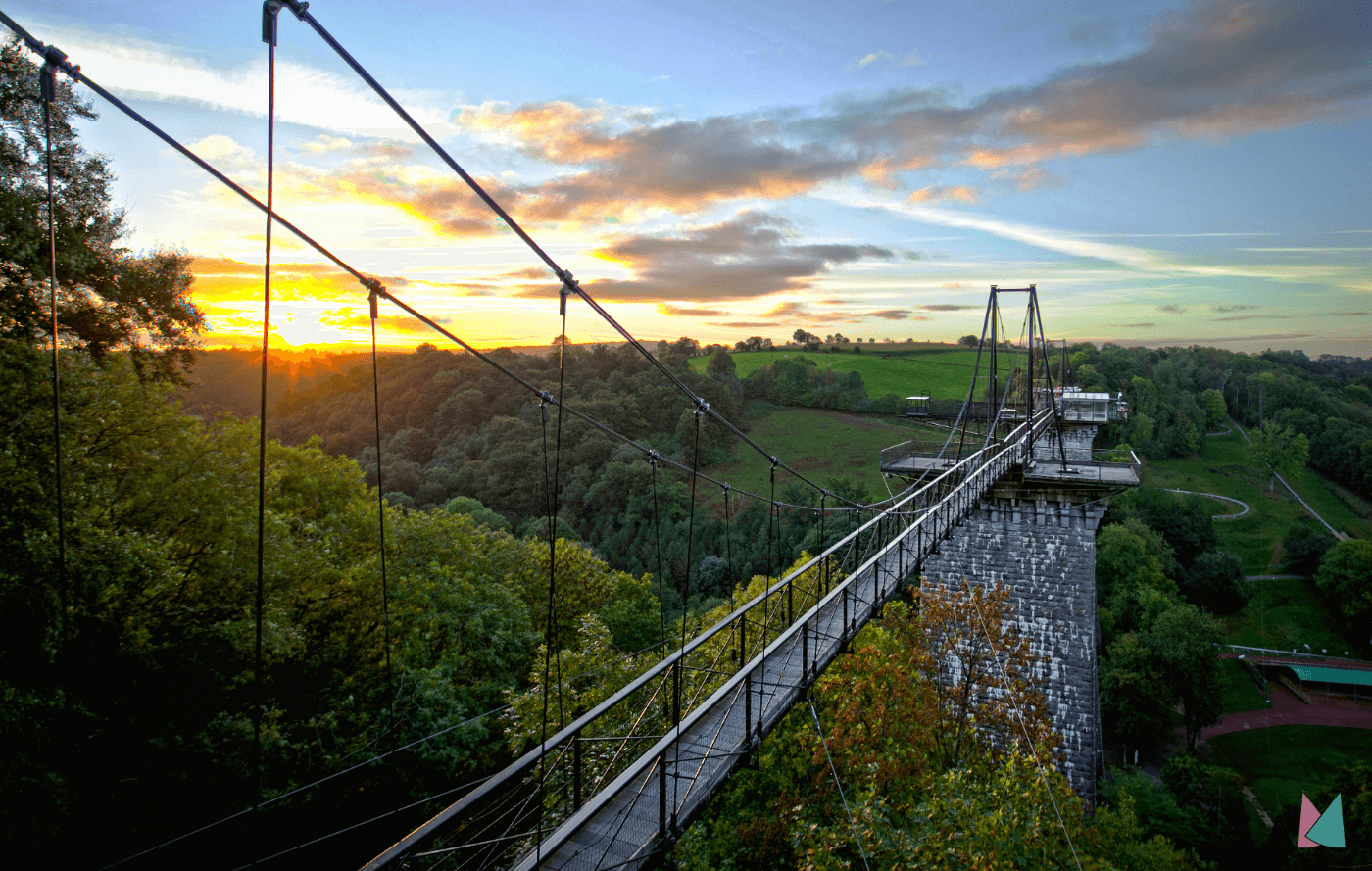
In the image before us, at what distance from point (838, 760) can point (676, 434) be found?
3108 cm

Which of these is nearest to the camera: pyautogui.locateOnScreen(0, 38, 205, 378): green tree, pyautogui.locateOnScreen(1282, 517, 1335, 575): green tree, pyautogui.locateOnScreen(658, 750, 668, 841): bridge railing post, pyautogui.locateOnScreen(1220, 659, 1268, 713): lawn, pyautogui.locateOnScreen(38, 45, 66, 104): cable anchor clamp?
pyautogui.locateOnScreen(38, 45, 66, 104): cable anchor clamp

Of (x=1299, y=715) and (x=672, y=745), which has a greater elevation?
(x=672, y=745)

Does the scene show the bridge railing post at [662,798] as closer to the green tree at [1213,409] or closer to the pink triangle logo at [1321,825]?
the pink triangle logo at [1321,825]

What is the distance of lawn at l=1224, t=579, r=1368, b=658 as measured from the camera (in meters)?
31.1

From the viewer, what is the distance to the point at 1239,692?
27.3m

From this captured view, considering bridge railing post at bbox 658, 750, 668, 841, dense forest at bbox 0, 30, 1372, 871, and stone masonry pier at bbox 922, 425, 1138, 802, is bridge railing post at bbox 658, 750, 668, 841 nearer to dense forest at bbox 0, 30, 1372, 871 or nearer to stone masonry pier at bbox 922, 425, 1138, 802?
dense forest at bbox 0, 30, 1372, 871

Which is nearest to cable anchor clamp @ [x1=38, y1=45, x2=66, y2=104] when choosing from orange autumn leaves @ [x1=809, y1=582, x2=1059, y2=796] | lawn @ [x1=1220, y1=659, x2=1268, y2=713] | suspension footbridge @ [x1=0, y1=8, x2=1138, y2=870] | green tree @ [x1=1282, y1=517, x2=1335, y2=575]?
suspension footbridge @ [x1=0, y1=8, x2=1138, y2=870]

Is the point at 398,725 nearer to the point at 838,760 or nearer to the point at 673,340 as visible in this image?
the point at 838,760

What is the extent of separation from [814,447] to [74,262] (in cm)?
4214

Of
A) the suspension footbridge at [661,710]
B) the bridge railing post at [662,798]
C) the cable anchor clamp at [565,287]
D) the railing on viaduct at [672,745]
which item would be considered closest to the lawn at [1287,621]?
the suspension footbridge at [661,710]

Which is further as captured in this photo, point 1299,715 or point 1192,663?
point 1299,715

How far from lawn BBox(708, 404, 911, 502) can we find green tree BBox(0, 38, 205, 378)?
104ft

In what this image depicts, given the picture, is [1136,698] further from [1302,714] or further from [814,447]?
[814,447]

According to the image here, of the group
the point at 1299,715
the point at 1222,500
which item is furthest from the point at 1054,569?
the point at 1222,500
